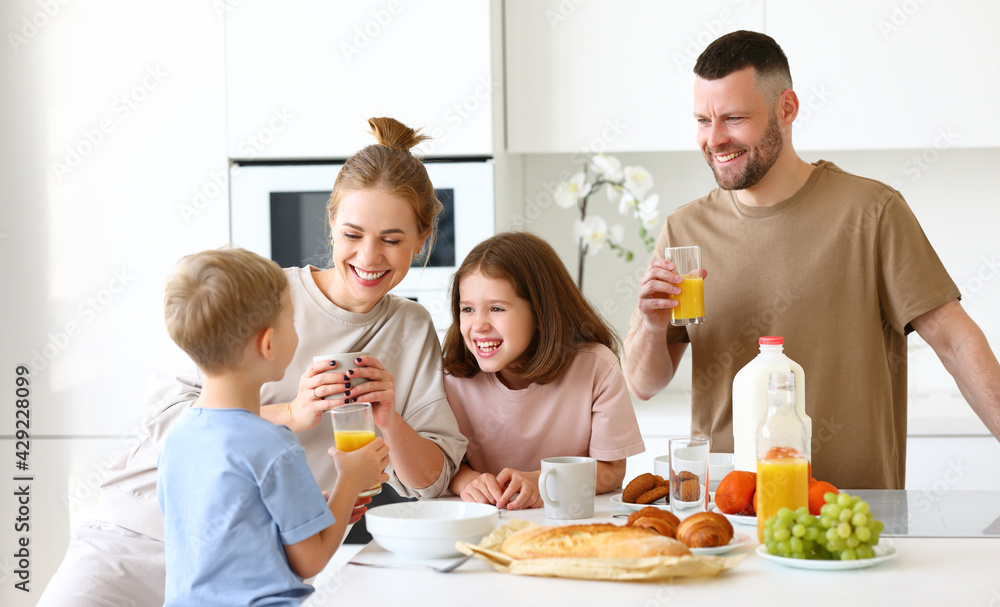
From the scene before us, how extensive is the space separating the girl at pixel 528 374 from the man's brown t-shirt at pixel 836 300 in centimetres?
32

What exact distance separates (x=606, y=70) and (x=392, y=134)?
1.33 m

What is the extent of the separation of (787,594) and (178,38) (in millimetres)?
2464

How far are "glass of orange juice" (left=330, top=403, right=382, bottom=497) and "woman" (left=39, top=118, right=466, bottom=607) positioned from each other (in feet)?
0.64

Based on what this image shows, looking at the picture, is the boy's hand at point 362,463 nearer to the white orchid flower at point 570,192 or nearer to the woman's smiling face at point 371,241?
the woman's smiling face at point 371,241

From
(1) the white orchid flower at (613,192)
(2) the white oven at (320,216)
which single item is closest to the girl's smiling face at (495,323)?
(2) the white oven at (320,216)

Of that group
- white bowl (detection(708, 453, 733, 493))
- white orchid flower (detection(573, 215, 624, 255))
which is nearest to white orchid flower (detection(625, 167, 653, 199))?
white orchid flower (detection(573, 215, 624, 255))

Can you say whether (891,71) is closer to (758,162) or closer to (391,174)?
(758,162)

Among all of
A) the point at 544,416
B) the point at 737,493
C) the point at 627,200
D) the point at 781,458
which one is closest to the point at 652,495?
the point at 737,493

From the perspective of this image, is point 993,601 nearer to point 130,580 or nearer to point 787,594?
point 787,594

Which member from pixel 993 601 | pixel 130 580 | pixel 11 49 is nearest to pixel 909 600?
pixel 993 601

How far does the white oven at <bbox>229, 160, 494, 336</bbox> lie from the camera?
2641mm

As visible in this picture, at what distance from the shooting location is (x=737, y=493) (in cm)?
121

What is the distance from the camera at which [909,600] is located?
90 cm

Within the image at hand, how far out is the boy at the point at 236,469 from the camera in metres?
1.04
